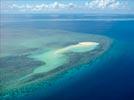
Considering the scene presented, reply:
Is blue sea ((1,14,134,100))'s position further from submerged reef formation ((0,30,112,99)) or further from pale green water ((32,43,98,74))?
pale green water ((32,43,98,74))

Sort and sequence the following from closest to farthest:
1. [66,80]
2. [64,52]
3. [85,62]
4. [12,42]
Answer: [66,80], [85,62], [64,52], [12,42]

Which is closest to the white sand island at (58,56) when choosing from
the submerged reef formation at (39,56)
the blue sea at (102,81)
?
the submerged reef formation at (39,56)

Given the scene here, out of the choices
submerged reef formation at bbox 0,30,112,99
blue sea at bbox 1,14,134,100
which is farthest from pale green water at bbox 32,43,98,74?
blue sea at bbox 1,14,134,100

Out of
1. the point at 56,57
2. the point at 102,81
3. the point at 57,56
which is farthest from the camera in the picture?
the point at 57,56

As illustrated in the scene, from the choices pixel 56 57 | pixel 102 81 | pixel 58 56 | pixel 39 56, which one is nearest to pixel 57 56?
pixel 58 56

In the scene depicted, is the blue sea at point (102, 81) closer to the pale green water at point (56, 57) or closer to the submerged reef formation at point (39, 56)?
the submerged reef formation at point (39, 56)

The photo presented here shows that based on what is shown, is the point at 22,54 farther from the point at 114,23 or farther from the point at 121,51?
the point at 114,23

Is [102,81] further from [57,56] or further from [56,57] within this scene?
[57,56]

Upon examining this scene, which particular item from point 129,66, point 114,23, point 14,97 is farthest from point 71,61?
point 114,23

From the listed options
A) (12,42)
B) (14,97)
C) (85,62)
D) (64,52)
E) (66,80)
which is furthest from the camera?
(12,42)
